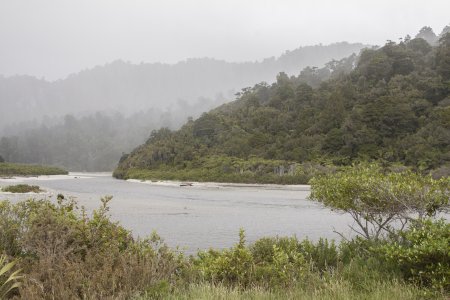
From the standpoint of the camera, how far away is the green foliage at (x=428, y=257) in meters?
7.35

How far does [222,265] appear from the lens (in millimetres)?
8695

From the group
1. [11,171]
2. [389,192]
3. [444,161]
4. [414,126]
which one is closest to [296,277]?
[389,192]

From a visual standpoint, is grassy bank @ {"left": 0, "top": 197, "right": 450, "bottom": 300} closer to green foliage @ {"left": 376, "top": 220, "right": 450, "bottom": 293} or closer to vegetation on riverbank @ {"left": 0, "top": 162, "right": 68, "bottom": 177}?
green foliage @ {"left": 376, "top": 220, "right": 450, "bottom": 293}

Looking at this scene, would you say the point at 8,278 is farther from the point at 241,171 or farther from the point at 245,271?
the point at 241,171

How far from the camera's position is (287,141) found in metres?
91.1

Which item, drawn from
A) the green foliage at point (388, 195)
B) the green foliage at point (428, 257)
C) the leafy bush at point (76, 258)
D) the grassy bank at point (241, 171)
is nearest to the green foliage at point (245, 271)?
the leafy bush at point (76, 258)

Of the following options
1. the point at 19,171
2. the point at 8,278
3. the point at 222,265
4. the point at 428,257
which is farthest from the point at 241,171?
the point at 8,278

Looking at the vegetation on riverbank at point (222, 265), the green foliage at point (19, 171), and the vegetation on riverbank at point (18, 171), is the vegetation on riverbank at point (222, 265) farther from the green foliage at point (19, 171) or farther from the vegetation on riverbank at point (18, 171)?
the green foliage at point (19, 171)

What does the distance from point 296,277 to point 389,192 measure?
3.57 metres

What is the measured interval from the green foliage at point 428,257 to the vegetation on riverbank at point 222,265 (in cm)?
2

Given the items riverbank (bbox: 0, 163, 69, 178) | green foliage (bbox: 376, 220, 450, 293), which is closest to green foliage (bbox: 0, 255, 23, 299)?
green foliage (bbox: 376, 220, 450, 293)

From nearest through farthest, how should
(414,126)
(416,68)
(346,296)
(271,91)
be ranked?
(346,296)
(414,126)
(416,68)
(271,91)

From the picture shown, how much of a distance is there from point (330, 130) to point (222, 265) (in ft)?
272

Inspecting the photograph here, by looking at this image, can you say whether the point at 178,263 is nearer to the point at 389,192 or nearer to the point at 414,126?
the point at 389,192
